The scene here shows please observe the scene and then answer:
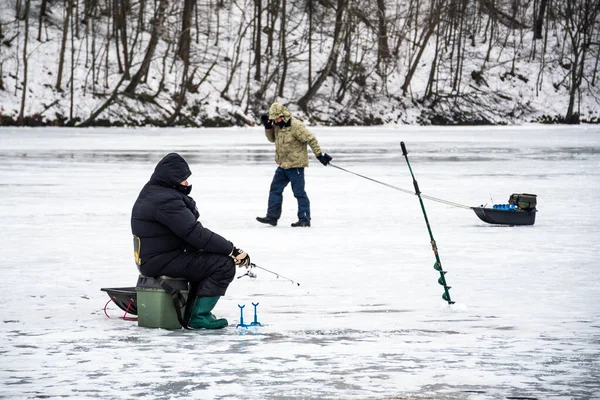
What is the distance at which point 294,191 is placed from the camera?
12547 mm

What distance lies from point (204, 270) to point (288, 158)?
250 inches

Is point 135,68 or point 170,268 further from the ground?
point 135,68

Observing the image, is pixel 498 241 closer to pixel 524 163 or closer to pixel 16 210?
pixel 16 210

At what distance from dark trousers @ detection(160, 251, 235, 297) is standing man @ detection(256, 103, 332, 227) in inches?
236

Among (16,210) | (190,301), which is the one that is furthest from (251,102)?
(190,301)

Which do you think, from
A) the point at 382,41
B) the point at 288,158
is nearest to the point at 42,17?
the point at 382,41

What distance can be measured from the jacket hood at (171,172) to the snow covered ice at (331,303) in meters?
0.95

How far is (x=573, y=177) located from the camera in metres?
19.8

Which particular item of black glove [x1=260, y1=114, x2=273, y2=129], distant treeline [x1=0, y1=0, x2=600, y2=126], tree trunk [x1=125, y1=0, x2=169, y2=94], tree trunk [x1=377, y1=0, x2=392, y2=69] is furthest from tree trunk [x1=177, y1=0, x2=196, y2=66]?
black glove [x1=260, y1=114, x2=273, y2=129]

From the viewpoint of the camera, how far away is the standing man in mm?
12477

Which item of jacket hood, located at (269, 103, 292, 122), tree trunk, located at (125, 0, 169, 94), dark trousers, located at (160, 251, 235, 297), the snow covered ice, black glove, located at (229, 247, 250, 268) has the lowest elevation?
the snow covered ice

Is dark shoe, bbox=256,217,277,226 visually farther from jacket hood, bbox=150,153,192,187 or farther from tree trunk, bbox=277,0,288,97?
tree trunk, bbox=277,0,288,97

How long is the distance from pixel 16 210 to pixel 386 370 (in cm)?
968

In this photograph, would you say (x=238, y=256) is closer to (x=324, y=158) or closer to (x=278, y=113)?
(x=324, y=158)
